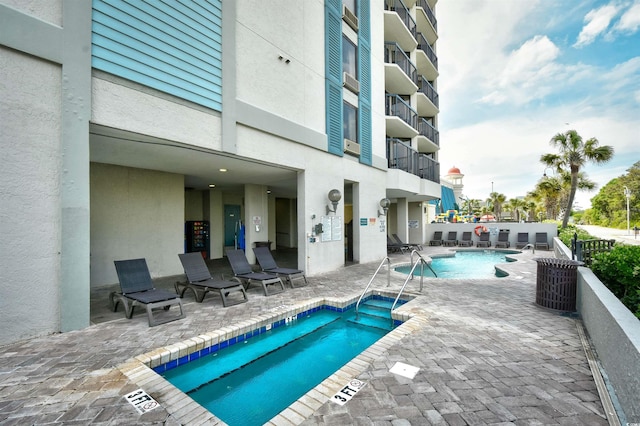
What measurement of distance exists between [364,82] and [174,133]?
924cm

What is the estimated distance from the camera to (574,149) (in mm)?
19281

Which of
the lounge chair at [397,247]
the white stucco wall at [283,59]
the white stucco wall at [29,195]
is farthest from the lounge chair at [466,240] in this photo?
the white stucco wall at [29,195]

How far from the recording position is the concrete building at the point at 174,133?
4.26 metres

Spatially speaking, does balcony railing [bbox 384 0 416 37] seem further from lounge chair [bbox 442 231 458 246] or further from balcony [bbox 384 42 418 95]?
lounge chair [bbox 442 231 458 246]

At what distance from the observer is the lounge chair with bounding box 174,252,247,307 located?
6.21 metres

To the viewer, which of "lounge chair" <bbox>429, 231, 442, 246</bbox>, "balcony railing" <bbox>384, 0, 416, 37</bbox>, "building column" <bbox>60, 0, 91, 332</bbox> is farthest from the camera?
"lounge chair" <bbox>429, 231, 442, 246</bbox>

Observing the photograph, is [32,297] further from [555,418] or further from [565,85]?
[565,85]

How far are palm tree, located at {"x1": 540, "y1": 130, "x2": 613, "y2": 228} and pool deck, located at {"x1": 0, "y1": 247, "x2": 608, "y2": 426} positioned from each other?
19.3m

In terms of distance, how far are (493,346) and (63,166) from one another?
707 centimetres

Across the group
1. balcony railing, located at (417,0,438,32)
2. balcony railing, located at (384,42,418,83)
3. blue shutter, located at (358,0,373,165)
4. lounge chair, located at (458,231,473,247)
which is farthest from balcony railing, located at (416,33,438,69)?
lounge chair, located at (458,231,473,247)

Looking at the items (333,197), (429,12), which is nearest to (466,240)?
(333,197)

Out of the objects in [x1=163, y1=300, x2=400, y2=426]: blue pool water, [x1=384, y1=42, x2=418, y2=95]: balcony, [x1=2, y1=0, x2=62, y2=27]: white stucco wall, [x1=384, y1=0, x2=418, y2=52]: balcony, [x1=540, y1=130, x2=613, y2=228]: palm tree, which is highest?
[x1=384, y1=0, x2=418, y2=52]: balcony

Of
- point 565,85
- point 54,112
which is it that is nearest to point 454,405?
point 54,112

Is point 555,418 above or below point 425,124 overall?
below
